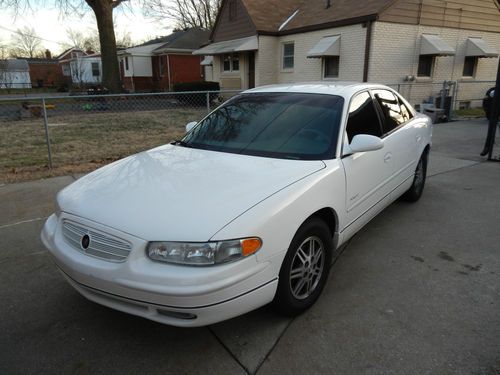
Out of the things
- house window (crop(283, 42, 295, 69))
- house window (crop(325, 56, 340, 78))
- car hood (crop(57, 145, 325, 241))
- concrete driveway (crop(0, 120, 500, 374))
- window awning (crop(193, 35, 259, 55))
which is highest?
window awning (crop(193, 35, 259, 55))

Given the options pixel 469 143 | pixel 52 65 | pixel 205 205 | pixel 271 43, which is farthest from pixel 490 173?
pixel 52 65

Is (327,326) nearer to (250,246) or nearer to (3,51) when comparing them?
(250,246)

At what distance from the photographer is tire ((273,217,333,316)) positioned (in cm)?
257

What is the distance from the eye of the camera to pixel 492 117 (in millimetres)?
7777

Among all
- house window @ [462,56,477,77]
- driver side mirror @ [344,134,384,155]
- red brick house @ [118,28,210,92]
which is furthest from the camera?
red brick house @ [118,28,210,92]

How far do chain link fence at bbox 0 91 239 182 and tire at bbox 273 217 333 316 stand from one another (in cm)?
520

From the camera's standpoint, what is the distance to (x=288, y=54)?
19.1 metres

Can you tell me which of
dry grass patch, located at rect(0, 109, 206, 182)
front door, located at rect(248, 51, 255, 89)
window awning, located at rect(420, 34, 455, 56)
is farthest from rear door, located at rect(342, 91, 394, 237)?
front door, located at rect(248, 51, 255, 89)

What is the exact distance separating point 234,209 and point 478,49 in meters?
18.3

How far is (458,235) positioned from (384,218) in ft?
2.64

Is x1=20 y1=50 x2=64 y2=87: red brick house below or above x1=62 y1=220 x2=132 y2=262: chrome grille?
above

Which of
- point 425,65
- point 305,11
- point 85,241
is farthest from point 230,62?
point 85,241

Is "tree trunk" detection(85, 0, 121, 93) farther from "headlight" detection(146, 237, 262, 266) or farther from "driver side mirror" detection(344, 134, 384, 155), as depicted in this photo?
"headlight" detection(146, 237, 262, 266)

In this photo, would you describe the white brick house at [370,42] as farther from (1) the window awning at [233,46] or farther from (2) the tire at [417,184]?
(2) the tire at [417,184]
